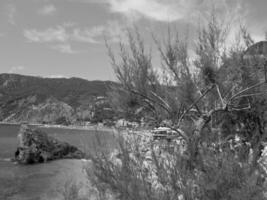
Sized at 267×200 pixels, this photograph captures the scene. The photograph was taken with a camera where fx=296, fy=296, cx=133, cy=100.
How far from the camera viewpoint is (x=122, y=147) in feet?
12.6

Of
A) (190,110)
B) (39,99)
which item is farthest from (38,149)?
(39,99)

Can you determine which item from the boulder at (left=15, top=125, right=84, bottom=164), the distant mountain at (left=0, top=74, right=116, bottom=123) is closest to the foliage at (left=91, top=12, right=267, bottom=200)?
the boulder at (left=15, top=125, right=84, bottom=164)

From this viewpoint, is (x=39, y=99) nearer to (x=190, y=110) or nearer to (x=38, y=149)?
(x=38, y=149)

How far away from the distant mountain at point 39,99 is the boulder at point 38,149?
9702 cm

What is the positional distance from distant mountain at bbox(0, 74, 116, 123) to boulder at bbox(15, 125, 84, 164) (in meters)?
97.0

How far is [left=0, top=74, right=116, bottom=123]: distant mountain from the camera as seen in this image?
→ 136 metres

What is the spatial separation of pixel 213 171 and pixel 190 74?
3808mm

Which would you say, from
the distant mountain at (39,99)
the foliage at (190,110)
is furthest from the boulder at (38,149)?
the distant mountain at (39,99)

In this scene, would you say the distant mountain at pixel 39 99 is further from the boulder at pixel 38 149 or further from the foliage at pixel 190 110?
the foliage at pixel 190 110

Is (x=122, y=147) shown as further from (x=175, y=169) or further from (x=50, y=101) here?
(x=50, y=101)

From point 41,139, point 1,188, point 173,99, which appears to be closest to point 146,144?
point 173,99

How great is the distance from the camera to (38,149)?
3155 cm

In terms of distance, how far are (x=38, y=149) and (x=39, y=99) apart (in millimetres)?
114807

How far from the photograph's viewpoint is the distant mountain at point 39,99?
136 meters
